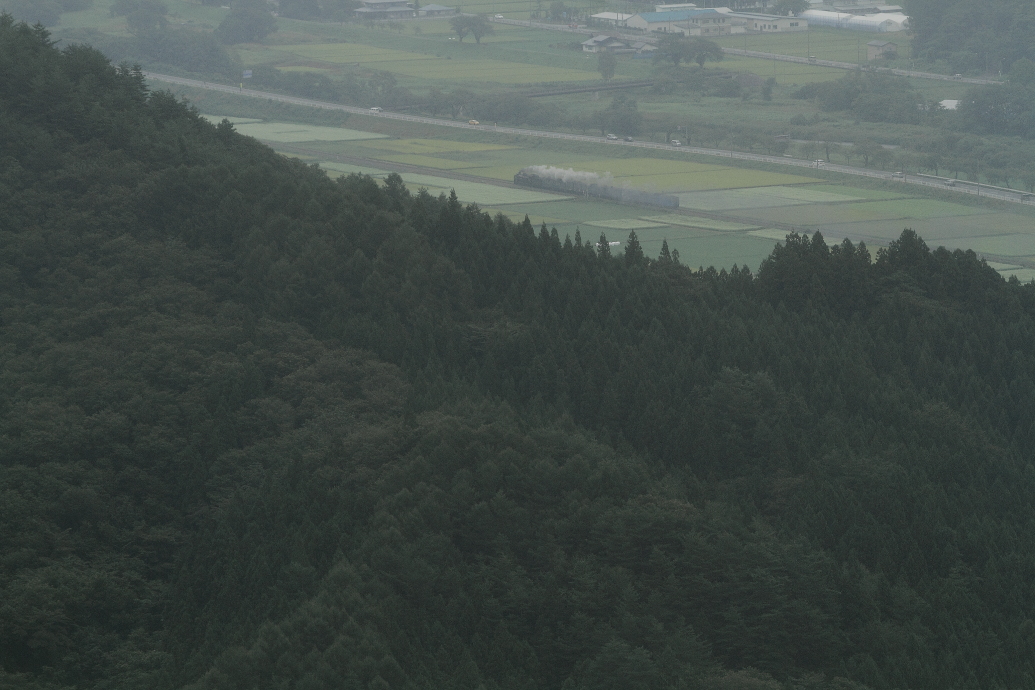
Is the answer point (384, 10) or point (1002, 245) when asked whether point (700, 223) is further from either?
point (384, 10)

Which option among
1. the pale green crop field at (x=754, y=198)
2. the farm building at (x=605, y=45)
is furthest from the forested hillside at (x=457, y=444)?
the farm building at (x=605, y=45)

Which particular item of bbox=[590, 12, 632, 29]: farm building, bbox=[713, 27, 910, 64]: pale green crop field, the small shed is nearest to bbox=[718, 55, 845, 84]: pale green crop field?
bbox=[713, 27, 910, 64]: pale green crop field

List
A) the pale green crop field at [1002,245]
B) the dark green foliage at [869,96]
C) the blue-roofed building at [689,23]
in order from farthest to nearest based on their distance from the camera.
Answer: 1. the blue-roofed building at [689,23]
2. the dark green foliage at [869,96]
3. the pale green crop field at [1002,245]

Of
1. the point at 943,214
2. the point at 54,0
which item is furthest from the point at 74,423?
the point at 54,0

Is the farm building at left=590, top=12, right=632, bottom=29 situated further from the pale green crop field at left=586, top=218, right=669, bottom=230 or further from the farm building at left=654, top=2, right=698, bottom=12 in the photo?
the pale green crop field at left=586, top=218, right=669, bottom=230

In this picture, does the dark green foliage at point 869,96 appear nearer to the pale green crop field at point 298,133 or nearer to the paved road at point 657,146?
the paved road at point 657,146

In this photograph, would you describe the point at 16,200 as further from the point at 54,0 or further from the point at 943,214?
the point at 54,0

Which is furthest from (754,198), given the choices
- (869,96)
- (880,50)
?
(880,50)
